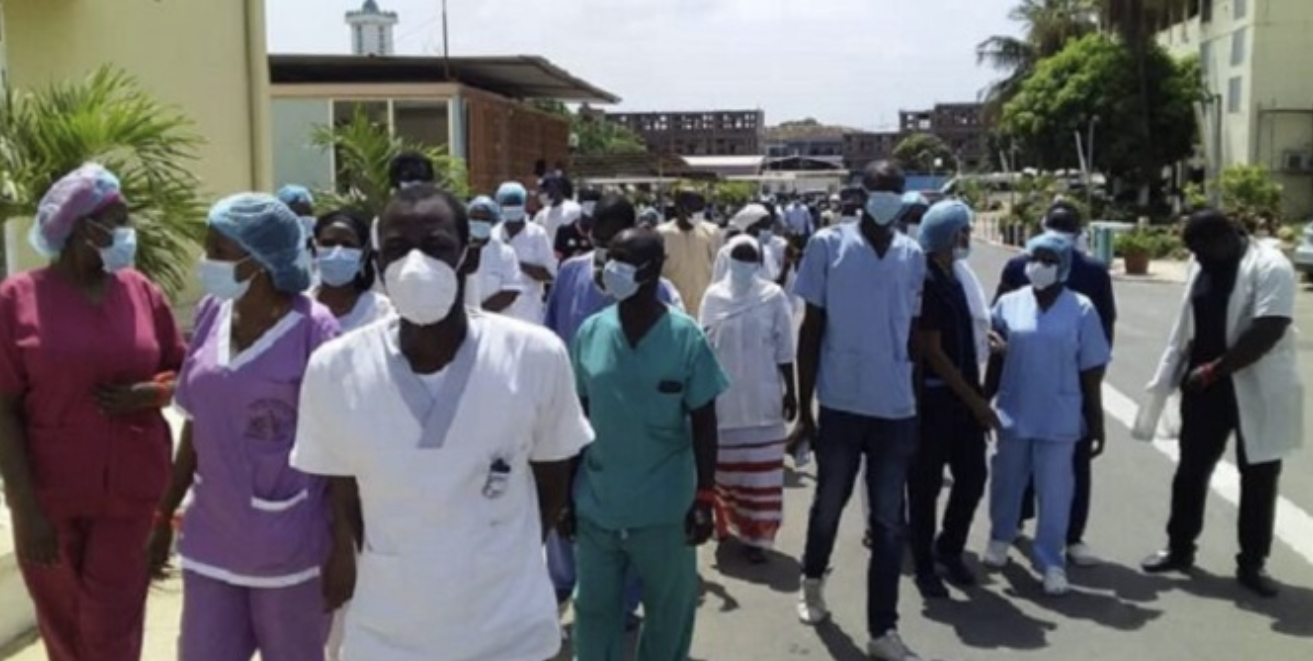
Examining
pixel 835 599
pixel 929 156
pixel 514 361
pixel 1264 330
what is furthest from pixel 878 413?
pixel 929 156

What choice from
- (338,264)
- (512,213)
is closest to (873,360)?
(338,264)

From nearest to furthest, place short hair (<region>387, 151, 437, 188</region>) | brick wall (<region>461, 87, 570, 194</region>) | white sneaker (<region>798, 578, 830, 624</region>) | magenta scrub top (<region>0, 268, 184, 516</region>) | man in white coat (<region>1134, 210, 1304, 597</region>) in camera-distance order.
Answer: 1. magenta scrub top (<region>0, 268, 184, 516</region>)
2. white sneaker (<region>798, 578, 830, 624</region>)
3. man in white coat (<region>1134, 210, 1304, 597</region>)
4. short hair (<region>387, 151, 437, 188</region>)
5. brick wall (<region>461, 87, 570, 194</region>)

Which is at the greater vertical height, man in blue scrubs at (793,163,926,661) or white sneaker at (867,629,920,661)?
man in blue scrubs at (793,163,926,661)

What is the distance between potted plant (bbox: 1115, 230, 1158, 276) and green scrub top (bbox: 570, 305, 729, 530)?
27.8 metres

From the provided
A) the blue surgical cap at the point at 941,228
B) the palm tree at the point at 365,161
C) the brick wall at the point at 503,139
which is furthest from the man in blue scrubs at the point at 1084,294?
the brick wall at the point at 503,139

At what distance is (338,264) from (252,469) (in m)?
1.36

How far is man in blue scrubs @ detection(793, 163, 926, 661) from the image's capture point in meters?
5.40

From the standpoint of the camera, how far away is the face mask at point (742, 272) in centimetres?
706

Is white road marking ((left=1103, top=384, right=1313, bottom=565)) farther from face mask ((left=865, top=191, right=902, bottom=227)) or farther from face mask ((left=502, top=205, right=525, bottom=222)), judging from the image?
face mask ((left=502, top=205, right=525, bottom=222))

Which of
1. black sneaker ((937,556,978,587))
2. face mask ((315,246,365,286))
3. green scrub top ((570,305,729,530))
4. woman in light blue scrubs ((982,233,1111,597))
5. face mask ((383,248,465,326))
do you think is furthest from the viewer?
black sneaker ((937,556,978,587))

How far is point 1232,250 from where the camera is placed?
649 centimetres

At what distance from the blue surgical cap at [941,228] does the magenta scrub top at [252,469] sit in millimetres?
3399

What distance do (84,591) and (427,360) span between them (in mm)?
1867

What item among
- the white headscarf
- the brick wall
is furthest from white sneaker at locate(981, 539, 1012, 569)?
the brick wall
